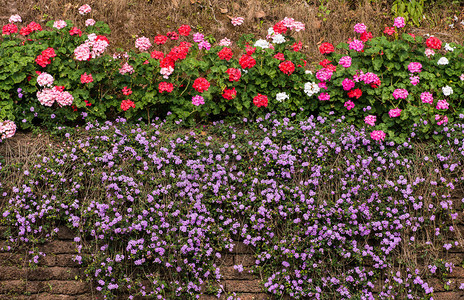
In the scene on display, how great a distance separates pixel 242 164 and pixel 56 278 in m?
2.00

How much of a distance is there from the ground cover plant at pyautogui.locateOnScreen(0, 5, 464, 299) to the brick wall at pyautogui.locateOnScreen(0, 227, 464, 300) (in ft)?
0.34

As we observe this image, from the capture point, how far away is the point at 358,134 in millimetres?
4211

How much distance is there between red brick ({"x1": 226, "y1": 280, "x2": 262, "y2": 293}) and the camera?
3.74m

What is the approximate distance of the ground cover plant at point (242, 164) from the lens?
364 cm

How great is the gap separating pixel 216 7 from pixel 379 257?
465 cm

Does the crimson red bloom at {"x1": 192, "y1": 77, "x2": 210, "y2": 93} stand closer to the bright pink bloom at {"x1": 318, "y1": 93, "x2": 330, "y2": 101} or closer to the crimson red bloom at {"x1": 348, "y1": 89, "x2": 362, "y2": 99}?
the bright pink bloom at {"x1": 318, "y1": 93, "x2": 330, "y2": 101}

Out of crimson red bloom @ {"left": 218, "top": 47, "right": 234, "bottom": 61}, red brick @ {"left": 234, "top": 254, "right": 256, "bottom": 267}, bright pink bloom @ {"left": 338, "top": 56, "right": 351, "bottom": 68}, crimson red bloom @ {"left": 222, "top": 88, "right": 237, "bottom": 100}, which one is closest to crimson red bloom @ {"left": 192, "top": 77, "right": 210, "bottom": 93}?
crimson red bloom @ {"left": 222, "top": 88, "right": 237, "bottom": 100}

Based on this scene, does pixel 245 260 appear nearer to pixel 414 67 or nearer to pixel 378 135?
pixel 378 135

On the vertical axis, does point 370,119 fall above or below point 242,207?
above

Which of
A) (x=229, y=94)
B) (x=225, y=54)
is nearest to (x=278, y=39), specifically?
(x=225, y=54)

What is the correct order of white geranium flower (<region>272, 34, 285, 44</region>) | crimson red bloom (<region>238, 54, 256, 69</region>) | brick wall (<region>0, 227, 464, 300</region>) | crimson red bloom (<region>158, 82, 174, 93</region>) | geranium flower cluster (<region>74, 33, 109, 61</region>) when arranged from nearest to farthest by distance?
brick wall (<region>0, 227, 464, 300</region>) < geranium flower cluster (<region>74, 33, 109, 61</region>) < crimson red bloom (<region>158, 82, 174, 93</region>) < crimson red bloom (<region>238, 54, 256, 69</region>) < white geranium flower (<region>272, 34, 285, 44</region>)

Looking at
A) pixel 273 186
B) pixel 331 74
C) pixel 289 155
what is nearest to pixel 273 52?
pixel 331 74

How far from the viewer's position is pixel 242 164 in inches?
157

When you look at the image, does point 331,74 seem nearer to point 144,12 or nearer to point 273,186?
point 273,186
